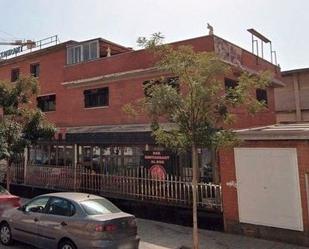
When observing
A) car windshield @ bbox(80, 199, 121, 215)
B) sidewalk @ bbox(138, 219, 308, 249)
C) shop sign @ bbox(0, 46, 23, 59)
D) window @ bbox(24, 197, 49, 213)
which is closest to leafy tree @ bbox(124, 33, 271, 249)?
sidewalk @ bbox(138, 219, 308, 249)

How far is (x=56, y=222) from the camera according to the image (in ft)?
28.6

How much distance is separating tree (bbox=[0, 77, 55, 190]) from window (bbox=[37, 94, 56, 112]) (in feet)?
16.8

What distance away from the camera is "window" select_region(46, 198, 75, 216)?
8.70 m

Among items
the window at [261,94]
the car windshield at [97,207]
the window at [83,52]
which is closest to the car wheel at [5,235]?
the car windshield at [97,207]

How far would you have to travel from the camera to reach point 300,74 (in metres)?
27.1

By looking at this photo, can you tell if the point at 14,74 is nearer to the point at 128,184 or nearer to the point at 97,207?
the point at 128,184

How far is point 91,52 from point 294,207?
13564 mm

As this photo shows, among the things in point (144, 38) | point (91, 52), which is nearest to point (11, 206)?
point (144, 38)

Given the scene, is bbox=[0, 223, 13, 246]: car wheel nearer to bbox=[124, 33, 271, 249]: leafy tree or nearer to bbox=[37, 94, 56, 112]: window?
bbox=[124, 33, 271, 249]: leafy tree

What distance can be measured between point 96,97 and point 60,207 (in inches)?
442

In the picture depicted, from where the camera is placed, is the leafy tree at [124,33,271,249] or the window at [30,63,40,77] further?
the window at [30,63,40,77]

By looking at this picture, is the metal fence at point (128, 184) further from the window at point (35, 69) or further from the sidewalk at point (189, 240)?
the window at point (35, 69)

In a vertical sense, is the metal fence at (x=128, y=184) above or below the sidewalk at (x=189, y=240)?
above

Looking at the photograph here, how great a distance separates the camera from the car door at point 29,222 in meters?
9.15
